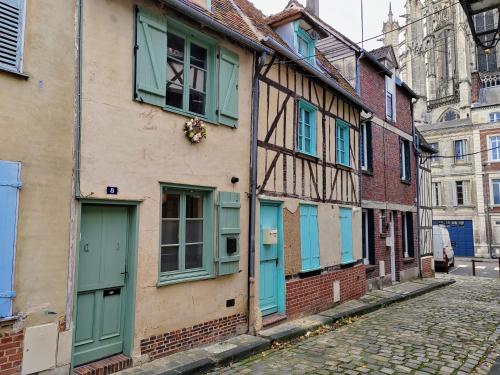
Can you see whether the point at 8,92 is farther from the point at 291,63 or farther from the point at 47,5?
the point at 291,63

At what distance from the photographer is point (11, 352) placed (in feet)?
12.7

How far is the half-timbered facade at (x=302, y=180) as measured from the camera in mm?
7371

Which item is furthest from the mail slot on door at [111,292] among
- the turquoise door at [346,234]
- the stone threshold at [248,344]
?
the turquoise door at [346,234]

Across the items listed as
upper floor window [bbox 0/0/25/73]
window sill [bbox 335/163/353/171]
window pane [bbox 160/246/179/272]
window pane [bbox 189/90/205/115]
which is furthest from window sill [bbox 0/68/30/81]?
window sill [bbox 335/163/353/171]

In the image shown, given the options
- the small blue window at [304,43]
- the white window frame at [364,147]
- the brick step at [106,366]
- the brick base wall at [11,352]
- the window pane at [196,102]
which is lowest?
the brick step at [106,366]

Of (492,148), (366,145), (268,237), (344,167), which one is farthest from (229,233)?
(492,148)

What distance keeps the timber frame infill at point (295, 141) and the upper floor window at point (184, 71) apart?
97cm

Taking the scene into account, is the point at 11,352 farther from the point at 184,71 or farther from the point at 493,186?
the point at 493,186

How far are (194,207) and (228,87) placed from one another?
2110 millimetres

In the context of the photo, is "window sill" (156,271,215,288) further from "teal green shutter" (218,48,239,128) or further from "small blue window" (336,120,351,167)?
"small blue window" (336,120,351,167)

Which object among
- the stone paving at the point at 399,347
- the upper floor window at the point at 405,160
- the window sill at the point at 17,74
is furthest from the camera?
the upper floor window at the point at 405,160

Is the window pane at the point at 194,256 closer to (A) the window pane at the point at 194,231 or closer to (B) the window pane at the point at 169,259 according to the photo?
(A) the window pane at the point at 194,231

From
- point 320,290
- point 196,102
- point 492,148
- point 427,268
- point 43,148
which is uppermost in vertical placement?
point 492,148

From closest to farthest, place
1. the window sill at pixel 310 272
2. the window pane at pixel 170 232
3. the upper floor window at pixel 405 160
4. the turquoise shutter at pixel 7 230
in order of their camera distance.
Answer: the turquoise shutter at pixel 7 230, the window pane at pixel 170 232, the window sill at pixel 310 272, the upper floor window at pixel 405 160
